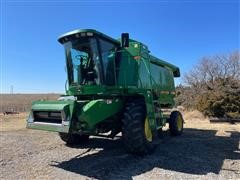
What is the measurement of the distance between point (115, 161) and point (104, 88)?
195cm

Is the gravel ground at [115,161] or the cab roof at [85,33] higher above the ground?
the cab roof at [85,33]

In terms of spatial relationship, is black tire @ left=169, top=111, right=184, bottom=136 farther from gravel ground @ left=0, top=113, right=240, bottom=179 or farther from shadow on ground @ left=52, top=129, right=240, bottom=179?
shadow on ground @ left=52, top=129, right=240, bottom=179

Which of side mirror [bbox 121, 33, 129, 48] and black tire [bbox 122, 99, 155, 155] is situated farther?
side mirror [bbox 121, 33, 129, 48]

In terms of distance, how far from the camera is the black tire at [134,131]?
7.40m

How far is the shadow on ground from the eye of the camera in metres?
6.56

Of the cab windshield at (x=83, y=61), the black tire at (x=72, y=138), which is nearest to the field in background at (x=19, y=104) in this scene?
the black tire at (x=72, y=138)

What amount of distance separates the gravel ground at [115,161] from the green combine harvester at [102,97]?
60 centimetres

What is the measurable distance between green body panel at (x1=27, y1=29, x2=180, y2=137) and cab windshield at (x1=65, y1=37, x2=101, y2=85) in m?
0.03

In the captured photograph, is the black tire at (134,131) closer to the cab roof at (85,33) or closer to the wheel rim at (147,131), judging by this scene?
the wheel rim at (147,131)

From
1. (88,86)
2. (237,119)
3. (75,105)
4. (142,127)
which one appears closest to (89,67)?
(88,86)

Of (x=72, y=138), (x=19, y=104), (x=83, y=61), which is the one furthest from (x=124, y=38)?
(x=19, y=104)

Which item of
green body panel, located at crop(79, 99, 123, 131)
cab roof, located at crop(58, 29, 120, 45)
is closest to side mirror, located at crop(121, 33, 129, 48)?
cab roof, located at crop(58, 29, 120, 45)

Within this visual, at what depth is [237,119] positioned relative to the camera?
1802 cm

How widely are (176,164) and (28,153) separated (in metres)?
4.29
